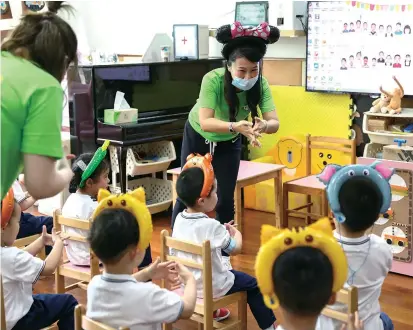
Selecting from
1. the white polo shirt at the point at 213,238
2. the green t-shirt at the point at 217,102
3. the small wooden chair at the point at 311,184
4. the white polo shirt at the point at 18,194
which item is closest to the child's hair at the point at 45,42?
the white polo shirt at the point at 213,238

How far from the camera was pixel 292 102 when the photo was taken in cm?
538

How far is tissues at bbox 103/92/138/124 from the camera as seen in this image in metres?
4.95

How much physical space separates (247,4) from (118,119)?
1.47 metres

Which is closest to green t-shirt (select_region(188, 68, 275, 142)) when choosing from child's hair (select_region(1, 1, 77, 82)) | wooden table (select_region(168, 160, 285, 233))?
wooden table (select_region(168, 160, 285, 233))

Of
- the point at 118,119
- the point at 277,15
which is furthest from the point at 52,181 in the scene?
the point at 277,15

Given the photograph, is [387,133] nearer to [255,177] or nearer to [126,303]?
[255,177]

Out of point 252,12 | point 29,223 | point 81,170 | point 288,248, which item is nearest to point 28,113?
point 288,248

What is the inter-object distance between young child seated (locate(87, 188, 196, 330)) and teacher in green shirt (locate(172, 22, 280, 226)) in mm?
1141

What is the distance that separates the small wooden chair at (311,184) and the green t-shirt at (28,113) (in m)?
2.95

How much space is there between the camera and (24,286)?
249cm

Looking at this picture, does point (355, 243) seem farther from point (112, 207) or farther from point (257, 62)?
point (257, 62)

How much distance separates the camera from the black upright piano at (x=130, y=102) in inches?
194

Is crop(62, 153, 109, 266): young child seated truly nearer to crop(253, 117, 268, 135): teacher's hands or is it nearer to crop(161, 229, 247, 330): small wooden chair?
crop(161, 229, 247, 330): small wooden chair

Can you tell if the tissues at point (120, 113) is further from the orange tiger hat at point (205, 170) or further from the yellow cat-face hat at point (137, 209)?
the yellow cat-face hat at point (137, 209)
